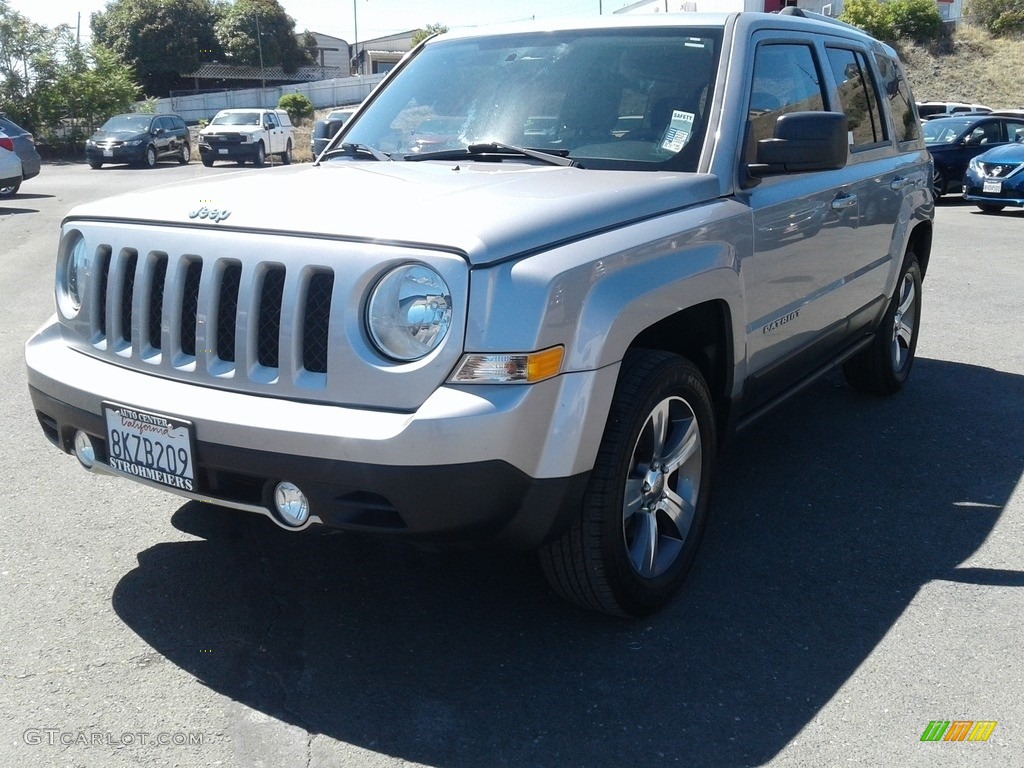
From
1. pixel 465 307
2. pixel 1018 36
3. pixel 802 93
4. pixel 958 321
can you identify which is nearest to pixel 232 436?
pixel 465 307

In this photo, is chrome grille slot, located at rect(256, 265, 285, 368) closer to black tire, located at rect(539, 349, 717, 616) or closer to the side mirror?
black tire, located at rect(539, 349, 717, 616)

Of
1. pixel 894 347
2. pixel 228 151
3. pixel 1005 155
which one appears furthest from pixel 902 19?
pixel 894 347

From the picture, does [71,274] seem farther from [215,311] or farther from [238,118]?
[238,118]

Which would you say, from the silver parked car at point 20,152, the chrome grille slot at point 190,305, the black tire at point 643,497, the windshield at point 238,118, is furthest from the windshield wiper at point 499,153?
the windshield at point 238,118

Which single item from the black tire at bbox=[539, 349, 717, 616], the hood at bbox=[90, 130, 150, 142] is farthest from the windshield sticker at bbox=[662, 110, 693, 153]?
the hood at bbox=[90, 130, 150, 142]

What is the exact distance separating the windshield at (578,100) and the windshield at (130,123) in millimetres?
27377

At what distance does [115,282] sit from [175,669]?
3.91 feet

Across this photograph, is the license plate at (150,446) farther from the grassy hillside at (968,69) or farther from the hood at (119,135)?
the grassy hillside at (968,69)

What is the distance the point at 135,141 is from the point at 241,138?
114 inches

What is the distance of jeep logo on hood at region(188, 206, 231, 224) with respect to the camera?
317cm

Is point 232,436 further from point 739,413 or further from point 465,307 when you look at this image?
point 739,413

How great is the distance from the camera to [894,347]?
5977 mm

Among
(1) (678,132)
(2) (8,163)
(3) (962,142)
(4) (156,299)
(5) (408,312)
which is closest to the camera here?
(5) (408,312)

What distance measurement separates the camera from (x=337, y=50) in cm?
9206
